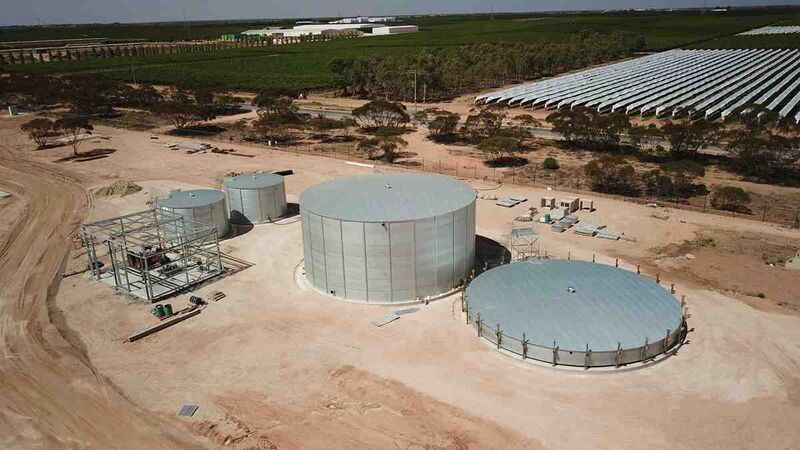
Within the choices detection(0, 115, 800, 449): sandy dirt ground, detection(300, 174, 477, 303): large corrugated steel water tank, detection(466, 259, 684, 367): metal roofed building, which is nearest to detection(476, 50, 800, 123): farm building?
detection(0, 115, 800, 449): sandy dirt ground

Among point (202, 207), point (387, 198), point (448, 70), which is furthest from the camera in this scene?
point (448, 70)

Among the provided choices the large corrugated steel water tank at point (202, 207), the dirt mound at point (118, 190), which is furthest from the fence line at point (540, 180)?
the large corrugated steel water tank at point (202, 207)

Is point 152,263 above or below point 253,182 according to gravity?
below

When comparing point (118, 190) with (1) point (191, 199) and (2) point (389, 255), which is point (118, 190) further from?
(2) point (389, 255)

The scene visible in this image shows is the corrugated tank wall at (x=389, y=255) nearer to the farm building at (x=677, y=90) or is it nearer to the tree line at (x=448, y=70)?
the farm building at (x=677, y=90)

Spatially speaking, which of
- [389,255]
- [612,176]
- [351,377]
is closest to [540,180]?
[612,176]

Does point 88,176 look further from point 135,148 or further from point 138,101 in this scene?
point 138,101

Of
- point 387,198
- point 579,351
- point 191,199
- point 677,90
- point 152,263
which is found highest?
point 677,90
